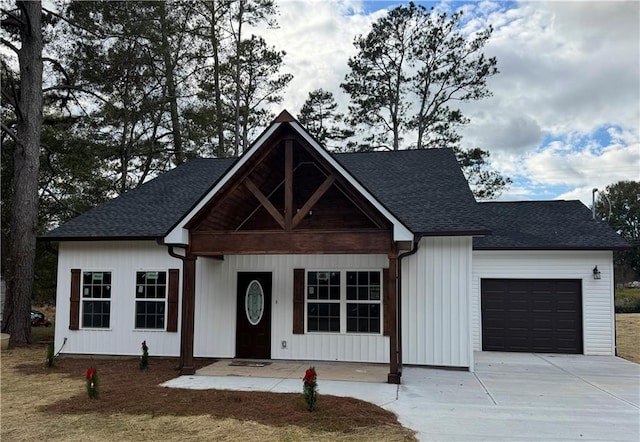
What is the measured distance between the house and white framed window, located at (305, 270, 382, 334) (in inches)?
1.2

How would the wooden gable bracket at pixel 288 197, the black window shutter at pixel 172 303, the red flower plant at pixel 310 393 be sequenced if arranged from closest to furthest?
the red flower plant at pixel 310 393
the wooden gable bracket at pixel 288 197
the black window shutter at pixel 172 303

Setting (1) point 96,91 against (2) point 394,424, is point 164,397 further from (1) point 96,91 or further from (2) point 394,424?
(1) point 96,91

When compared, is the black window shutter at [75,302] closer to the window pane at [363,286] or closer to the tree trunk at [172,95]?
the window pane at [363,286]

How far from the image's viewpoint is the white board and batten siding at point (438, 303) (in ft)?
33.7

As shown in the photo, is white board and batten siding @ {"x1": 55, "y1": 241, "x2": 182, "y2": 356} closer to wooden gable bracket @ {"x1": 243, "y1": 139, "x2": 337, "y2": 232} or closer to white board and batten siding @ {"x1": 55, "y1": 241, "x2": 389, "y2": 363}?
white board and batten siding @ {"x1": 55, "y1": 241, "x2": 389, "y2": 363}

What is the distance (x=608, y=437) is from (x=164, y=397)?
19.8 ft

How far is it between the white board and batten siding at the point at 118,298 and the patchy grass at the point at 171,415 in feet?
7.97

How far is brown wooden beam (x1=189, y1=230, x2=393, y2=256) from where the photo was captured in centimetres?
897

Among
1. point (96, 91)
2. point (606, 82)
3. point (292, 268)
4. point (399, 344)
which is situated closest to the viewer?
point (399, 344)

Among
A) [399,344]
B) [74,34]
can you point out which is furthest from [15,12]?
[399,344]

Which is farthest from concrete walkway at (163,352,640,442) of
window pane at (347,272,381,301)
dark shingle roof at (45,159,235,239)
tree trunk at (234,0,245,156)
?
tree trunk at (234,0,245,156)

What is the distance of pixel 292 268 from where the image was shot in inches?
442

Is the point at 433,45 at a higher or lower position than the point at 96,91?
higher

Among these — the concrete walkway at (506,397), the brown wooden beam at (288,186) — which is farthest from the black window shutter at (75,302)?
the brown wooden beam at (288,186)
